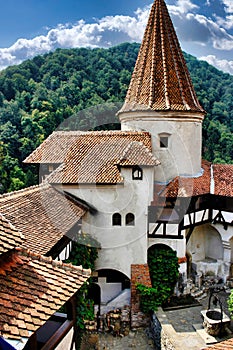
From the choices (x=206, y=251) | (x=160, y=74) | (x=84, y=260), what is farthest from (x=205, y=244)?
(x=160, y=74)

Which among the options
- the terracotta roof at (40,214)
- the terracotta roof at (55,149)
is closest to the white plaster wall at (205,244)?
the terracotta roof at (40,214)

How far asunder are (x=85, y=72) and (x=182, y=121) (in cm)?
4114

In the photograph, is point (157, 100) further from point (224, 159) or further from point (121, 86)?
point (121, 86)

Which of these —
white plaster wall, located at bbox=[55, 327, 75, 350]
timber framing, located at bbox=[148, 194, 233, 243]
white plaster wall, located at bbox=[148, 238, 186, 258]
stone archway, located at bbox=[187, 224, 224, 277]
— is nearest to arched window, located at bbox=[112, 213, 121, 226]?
timber framing, located at bbox=[148, 194, 233, 243]

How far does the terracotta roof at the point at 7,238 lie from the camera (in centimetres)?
625

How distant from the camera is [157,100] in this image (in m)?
18.9

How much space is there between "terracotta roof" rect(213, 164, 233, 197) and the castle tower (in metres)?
1.25

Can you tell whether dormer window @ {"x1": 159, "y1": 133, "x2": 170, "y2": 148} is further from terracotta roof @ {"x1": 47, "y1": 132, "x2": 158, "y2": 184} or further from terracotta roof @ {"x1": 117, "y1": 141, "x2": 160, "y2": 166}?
terracotta roof @ {"x1": 117, "y1": 141, "x2": 160, "y2": 166}

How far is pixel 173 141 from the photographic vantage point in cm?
1922

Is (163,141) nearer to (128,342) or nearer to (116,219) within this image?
(116,219)

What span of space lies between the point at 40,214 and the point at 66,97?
41.6 metres

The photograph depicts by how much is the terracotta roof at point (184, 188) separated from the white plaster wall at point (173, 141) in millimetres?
600

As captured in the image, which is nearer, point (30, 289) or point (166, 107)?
point (30, 289)

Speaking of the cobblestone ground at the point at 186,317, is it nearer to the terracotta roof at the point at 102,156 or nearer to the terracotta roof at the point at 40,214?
the terracotta roof at the point at 40,214
